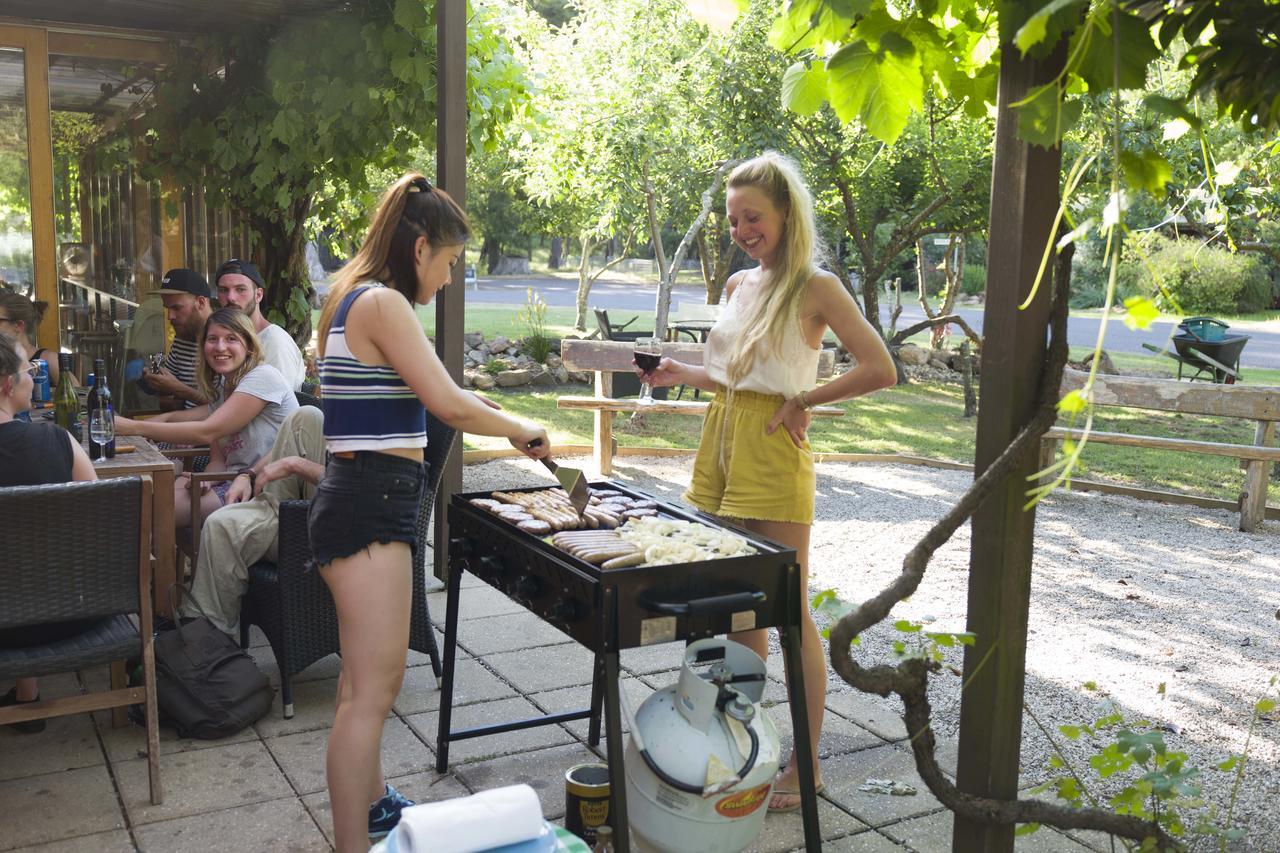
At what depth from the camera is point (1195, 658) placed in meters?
5.01

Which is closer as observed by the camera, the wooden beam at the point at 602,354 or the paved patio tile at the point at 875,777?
the paved patio tile at the point at 875,777

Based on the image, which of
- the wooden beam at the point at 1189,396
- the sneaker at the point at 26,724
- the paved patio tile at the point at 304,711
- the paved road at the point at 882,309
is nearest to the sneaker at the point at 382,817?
the paved patio tile at the point at 304,711

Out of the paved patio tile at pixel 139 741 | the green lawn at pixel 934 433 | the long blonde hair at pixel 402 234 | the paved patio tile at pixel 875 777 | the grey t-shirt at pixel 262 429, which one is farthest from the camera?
the green lawn at pixel 934 433

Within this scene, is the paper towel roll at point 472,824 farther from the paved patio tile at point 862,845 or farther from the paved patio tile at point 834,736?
the paved patio tile at point 834,736

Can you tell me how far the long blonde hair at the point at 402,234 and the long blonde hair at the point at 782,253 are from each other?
2.83 ft

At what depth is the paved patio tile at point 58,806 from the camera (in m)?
3.07

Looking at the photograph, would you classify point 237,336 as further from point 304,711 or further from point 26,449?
point 304,711

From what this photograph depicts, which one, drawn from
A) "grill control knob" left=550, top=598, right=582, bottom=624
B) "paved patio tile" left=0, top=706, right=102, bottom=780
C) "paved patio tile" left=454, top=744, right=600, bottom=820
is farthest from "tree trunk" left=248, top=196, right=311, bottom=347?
"grill control knob" left=550, top=598, right=582, bottom=624

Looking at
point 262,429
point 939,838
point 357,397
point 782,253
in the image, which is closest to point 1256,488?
point 939,838

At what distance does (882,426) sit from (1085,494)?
3.33m

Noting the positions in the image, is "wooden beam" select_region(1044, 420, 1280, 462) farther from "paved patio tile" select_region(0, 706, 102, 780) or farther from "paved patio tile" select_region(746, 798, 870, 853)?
"paved patio tile" select_region(0, 706, 102, 780)

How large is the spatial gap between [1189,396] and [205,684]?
6.40 m

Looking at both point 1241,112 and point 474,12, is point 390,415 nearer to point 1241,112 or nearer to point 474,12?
point 1241,112

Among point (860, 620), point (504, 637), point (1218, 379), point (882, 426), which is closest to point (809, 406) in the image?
point (860, 620)
